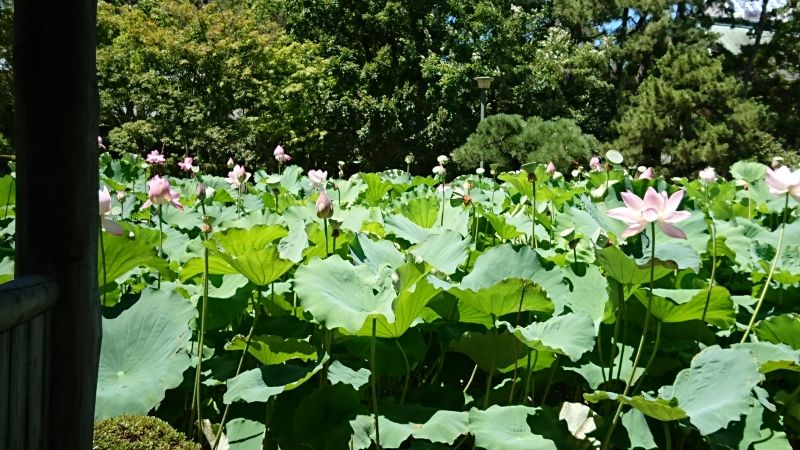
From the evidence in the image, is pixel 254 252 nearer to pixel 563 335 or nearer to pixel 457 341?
pixel 457 341

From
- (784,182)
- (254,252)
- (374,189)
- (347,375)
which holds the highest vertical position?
(784,182)

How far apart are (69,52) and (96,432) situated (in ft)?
2.11

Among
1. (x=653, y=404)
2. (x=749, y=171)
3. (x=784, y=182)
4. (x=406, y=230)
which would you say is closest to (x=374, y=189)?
(x=406, y=230)

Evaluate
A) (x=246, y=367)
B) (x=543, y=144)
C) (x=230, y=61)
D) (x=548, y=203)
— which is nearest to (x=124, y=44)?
(x=230, y=61)

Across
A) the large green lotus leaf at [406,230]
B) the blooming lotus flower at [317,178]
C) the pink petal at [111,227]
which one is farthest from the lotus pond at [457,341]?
the blooming lotus flower at [317,178]

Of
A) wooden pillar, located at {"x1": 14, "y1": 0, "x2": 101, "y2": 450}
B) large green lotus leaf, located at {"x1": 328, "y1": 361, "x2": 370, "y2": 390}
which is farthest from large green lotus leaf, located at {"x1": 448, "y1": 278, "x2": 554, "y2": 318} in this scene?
wooden pillar, located at {"x1": 14, "y1": 0, "x2": 101, "y2": 450}

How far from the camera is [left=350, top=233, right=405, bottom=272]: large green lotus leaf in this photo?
1.35 m

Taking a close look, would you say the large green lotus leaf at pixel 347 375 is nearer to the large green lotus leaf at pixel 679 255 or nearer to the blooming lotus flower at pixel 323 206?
the blooming lotus flower at pixel 323 206

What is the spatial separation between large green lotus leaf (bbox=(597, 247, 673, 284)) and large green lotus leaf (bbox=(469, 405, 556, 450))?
259mm

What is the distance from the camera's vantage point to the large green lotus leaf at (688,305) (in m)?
1.17

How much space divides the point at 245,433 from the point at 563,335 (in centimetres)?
57

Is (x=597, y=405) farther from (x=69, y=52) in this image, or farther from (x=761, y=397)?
(x=69, y=52)

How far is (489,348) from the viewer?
1.21 m

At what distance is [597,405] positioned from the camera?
52.9 inches
